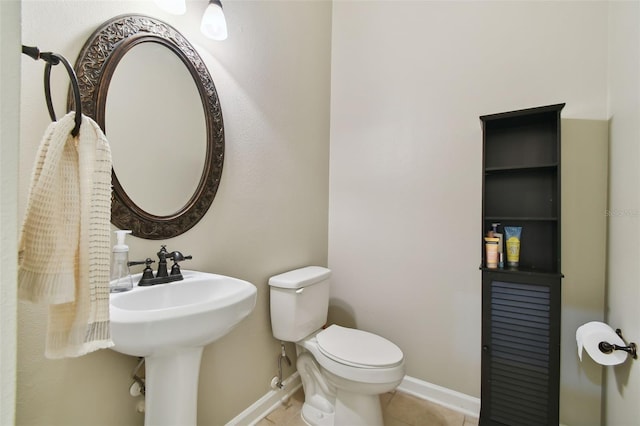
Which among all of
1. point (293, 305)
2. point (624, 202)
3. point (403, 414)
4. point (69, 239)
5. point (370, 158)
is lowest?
point (403, 414)

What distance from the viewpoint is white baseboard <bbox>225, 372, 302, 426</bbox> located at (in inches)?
58.5

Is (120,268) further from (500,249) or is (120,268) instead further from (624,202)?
(624,202)

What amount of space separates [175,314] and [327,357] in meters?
0.92

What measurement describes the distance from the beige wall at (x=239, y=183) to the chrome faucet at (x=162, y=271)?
0.05 meters

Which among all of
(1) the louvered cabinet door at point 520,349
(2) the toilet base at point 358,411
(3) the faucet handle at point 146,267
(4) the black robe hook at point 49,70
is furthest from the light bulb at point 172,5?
(2) the toilet base at point 358,411

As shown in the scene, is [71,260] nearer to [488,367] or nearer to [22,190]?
[22,190]

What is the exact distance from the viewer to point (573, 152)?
1441mm

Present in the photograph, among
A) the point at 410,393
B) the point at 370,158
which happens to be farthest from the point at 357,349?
the point at 370,158

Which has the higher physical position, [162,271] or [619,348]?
[162,271]

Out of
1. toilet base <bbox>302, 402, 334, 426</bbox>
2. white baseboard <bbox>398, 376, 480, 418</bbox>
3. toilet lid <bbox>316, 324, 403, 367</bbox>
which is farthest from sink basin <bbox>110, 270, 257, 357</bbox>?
white baseboard <bbox>398, 376, 480, 418</bbox>

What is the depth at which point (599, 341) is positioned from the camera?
1.10 m

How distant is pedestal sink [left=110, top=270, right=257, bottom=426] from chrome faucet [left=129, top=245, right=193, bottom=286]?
0.03 meters

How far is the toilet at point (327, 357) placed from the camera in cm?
135

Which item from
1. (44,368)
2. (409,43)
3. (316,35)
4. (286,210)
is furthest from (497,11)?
(44,368)
